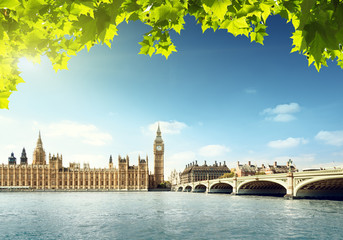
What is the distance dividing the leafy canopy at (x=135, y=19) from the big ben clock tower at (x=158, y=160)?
14499 centimetres

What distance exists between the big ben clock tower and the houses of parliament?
842 millimetres

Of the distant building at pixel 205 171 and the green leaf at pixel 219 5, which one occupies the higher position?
the green leaf at pixel 219 5

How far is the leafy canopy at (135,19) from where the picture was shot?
2.63 metres

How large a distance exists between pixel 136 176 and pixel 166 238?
123 metres

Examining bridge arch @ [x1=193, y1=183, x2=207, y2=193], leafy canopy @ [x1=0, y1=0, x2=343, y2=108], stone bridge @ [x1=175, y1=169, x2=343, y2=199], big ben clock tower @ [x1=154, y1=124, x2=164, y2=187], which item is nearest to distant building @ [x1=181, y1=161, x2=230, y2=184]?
big ben clock tower @ [x1=154, y1=124, x2=164, y2=187]

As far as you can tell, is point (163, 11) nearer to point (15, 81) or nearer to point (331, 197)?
point (15, 81)

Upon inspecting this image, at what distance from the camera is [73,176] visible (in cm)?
13500

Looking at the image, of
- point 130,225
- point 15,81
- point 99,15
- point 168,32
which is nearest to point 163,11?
point 99,15

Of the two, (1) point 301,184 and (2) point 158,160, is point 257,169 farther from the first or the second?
(1) point 301,184

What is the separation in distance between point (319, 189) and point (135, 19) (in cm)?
5844

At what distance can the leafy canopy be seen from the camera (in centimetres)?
263

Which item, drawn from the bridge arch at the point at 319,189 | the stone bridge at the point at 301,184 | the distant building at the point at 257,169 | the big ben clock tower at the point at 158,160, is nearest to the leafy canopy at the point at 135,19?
the stone bridge at the point at 301,184

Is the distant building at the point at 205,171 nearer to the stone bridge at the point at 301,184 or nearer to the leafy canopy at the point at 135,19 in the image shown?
the stone bridge at the point at 301,184

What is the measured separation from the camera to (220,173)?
15125 cm
